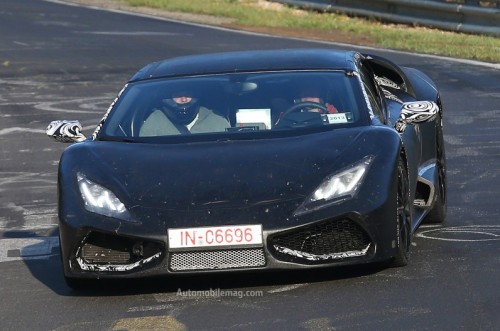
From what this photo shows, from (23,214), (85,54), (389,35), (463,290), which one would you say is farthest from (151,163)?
(389,35)

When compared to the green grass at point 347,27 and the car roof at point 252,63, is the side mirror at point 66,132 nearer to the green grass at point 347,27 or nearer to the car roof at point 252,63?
the car roof at point 252,63

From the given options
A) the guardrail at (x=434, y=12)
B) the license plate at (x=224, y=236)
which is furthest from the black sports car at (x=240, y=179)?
the guardrail at (x=434, y=12)

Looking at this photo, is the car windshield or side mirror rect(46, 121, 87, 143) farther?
side mirror rect(46, 121, 87, 143)

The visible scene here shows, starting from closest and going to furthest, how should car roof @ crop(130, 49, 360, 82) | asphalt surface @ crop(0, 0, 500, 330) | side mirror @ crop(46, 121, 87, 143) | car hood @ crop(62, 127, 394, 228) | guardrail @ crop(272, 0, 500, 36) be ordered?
asphalt surface @ crop(0, 0, 500, 330) < car hood @ crop(62, 127, 394, 228) < side mirror @ crop(46, 121, 87, 143) < car roof @ crop(130, 49, 360, 82) < guardrail @ crop(272, 0, 500, 36)

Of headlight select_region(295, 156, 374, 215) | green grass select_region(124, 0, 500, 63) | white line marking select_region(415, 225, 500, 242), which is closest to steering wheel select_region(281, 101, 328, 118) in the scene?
headlight select_region(295, 156, 374, 215)

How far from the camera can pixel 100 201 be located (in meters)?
6.66

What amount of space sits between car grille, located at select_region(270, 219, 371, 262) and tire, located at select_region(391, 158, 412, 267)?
290 millimetres

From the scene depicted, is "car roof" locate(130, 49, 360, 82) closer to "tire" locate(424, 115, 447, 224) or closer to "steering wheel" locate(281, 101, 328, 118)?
"steering wheel" locate(281, 101, 328, 118)

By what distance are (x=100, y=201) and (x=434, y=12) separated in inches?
748

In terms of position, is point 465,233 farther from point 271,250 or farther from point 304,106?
point 271,250

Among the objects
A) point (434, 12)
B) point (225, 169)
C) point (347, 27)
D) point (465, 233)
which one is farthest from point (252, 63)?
point (347, 27)

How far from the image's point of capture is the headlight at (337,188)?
6449 mm

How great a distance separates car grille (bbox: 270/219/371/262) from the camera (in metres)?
6.45

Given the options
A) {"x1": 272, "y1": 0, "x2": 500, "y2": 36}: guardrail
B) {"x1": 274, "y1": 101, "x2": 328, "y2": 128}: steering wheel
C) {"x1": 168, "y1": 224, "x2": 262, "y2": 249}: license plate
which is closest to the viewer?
{"x1": 168, "y1": 224, "x2": 262, "y2": 249}: license plate
